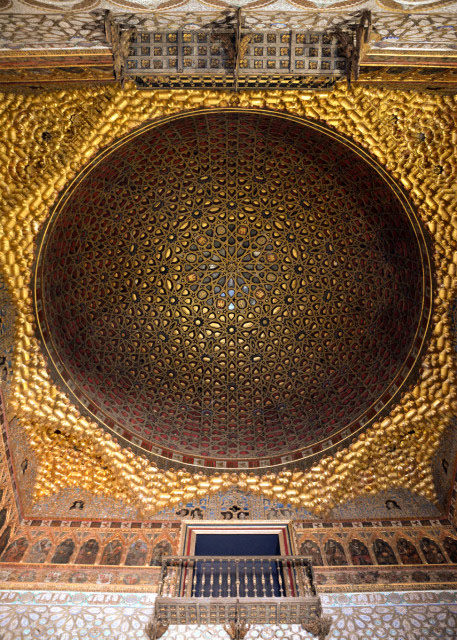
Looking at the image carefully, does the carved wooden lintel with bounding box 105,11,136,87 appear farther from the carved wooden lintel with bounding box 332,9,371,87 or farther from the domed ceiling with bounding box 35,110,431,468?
the carved wooden lintel with bounding box 332,9,371,87

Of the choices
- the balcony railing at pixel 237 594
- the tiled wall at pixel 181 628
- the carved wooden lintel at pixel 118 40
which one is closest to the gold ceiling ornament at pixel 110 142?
the carved wooden lintel at pixel 118 40

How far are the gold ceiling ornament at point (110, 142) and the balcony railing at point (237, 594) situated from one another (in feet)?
3.62

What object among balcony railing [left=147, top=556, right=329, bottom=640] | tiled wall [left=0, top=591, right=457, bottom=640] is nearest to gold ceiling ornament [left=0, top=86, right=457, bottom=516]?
balcony railing [left=147, top=556, right=329, bottom=640]

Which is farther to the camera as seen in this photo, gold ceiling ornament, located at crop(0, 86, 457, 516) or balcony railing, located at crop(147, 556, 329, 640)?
gold ceiling ornament, located at crop(0, 86, 457, 516)

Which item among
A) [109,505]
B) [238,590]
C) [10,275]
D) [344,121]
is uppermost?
[344,121]

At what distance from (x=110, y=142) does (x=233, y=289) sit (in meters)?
3.77

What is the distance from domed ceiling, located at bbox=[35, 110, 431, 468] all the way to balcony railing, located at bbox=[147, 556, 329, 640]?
1661 mm

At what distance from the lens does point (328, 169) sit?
7.94m

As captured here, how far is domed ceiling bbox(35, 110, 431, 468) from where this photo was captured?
24.5 feet

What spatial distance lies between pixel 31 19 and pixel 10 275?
3394 millimetres

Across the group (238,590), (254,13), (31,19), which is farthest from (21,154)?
(238,590)

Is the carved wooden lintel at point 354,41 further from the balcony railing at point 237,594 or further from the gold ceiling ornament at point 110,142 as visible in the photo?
the balcony railing at point 237,594

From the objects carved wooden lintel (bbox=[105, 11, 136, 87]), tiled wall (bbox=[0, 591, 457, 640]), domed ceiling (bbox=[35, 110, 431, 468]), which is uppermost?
domed ceiling (bbox=[35, 110, 431, 468])

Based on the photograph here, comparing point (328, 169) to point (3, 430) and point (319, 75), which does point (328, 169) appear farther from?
point (3, 430)
